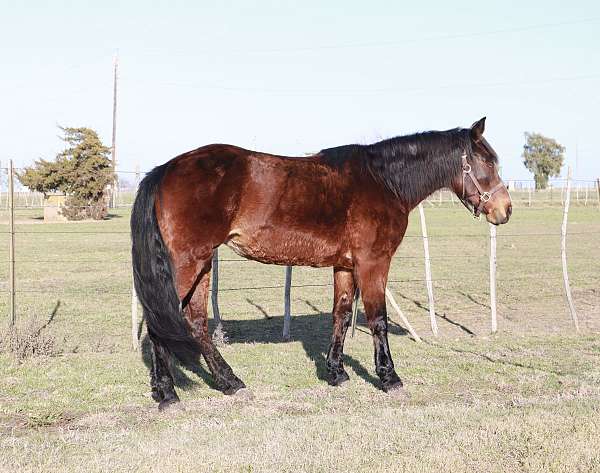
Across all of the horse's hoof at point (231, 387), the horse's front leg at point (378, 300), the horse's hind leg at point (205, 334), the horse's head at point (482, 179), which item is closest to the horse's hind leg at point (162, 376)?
the horse's hind leg at point (205, 334)

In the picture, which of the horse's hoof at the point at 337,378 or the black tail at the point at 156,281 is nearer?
the black tail at the point at 156,281

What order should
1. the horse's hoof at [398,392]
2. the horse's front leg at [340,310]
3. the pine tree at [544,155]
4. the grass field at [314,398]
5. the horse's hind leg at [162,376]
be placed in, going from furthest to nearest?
the pine tree at [544,155]
the horse's front leg at [340,310]
the horse's hoof at [398,392]
the horse's hind leg at [162,376]
the grass field at [314,398]

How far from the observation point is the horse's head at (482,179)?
656 centimetres

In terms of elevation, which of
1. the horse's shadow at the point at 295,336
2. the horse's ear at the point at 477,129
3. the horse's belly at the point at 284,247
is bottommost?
the horse's shadow at the point at 295,336

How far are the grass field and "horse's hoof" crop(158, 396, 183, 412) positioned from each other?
0.23 ft

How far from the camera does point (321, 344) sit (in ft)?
28.8

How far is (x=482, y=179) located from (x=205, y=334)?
3.11 meters

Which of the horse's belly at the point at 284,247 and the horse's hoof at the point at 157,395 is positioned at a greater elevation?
the horse's belly at the point at 284,247

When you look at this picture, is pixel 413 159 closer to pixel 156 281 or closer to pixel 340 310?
pixel 340 310

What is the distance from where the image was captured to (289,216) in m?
5.95

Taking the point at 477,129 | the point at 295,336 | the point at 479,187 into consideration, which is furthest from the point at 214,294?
the point at 477,129

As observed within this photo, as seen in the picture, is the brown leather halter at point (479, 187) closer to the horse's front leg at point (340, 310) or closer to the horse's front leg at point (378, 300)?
the horse's front leg at point (378, 300)

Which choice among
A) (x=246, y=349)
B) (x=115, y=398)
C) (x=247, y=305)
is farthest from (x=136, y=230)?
(x=247, y=305)

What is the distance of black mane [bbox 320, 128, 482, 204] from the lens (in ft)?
21.3
